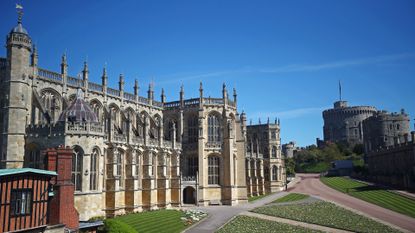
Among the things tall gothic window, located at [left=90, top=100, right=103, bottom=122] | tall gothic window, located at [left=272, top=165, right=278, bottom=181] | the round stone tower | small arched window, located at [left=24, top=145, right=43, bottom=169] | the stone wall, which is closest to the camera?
small arched window, located at [left=24, top=145, right=43, bottom=169]

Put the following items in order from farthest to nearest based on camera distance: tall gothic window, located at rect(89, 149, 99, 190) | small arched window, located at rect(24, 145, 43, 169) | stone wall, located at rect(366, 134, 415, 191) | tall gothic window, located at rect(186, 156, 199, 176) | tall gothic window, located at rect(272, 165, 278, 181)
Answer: tall gothic window, located at rect(272, 165, 278, 181) → stone wall, located at rect(366, 134, 415, 191) → tall gothic window, located at rect(186, 156, 199, 176) → tall gothic window, located at rect(89, 149, 99, 190) → small arched window, located at rect(24, 145, 43, 169)

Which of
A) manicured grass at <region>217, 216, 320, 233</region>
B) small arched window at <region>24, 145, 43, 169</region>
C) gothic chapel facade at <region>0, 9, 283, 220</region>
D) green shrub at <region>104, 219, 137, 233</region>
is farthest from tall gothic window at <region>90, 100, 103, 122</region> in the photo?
green shrub at <region>104, 219, 137, 233</region>

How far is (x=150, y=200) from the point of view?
1970 inches

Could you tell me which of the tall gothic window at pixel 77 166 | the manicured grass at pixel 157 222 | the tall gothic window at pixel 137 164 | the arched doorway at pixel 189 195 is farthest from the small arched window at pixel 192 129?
the tall gothic window at pixel 77 166

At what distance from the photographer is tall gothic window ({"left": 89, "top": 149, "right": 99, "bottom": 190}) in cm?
3881

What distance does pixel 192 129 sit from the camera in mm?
62781

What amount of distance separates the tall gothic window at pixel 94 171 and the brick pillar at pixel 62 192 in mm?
15963

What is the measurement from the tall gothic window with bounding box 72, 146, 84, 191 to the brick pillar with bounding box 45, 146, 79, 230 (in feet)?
47.2

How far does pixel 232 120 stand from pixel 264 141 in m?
22.1

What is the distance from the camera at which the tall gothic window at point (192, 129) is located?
62344 mm

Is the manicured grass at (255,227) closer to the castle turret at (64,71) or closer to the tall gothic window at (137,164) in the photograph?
the tall gothic window at (137,164)

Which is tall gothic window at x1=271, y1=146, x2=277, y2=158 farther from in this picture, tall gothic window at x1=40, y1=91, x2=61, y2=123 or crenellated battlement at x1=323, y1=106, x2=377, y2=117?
crenellated battlement at x1=323, y1=106, x2=377, y2=117

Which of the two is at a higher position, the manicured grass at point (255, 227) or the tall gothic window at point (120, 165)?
the tall gothic window at point (120, 165)

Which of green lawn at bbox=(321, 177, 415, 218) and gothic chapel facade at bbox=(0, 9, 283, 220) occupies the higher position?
gothic chapel facade at bbox=(0, 9, 283, 220)
